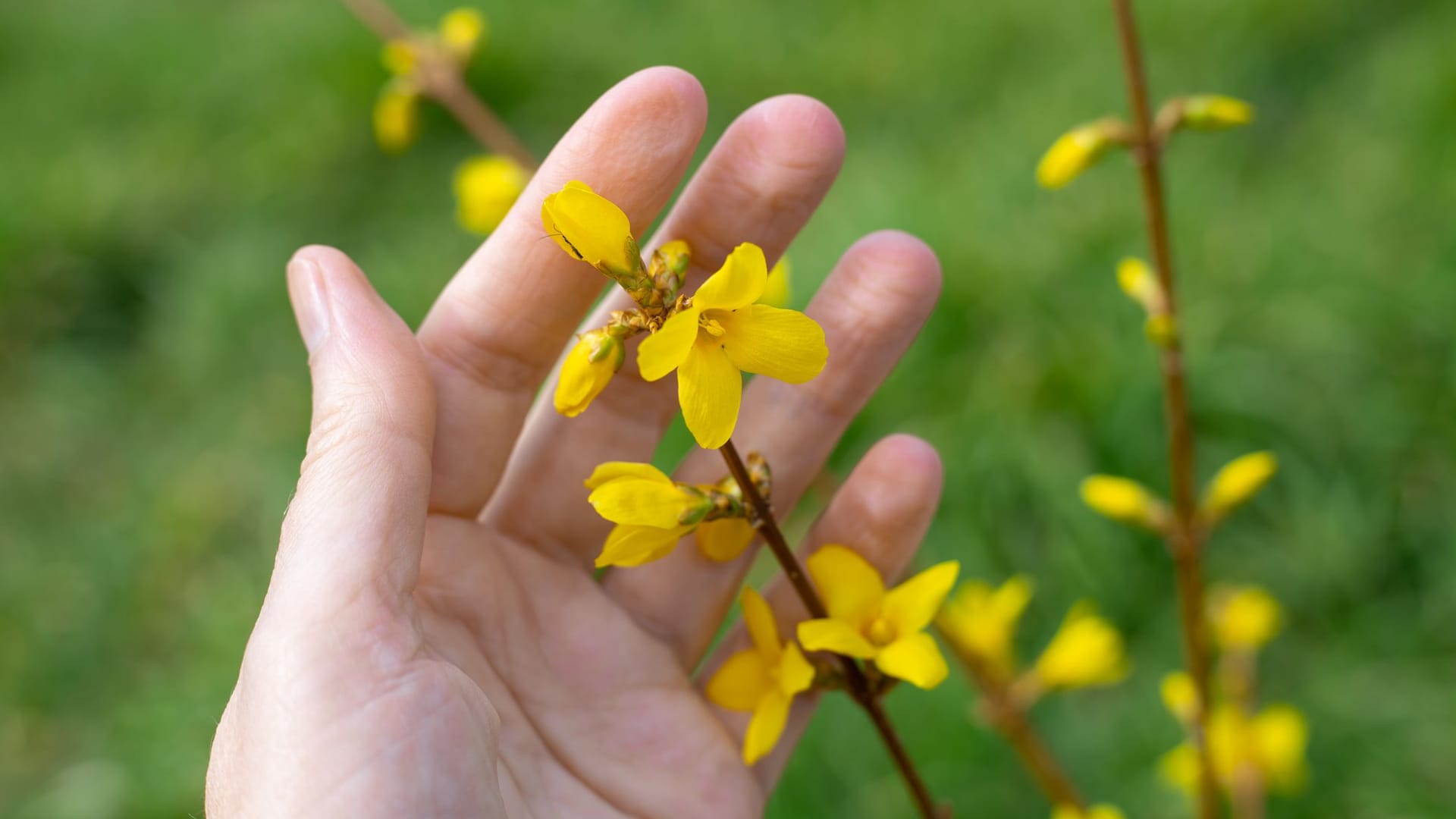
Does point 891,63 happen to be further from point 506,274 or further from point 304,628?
point 304,628

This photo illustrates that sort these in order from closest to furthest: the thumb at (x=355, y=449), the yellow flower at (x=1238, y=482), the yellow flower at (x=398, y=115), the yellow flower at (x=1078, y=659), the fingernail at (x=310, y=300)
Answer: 1. the thumb at (x=355, y=449)
2. the fingernail at (x=310, y=300)
3. the yellow flower at (x=1238, y=482)
4. the yellow flower at (x=1078, y=659)
5. the yellow flower at (x=398, y=115)

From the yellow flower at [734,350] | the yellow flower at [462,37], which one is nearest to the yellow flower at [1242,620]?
the yellow flower at [734,350]

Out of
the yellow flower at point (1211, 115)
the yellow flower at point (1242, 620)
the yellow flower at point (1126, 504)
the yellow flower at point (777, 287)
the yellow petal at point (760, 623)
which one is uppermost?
the yellow flower at point (1211, 115)

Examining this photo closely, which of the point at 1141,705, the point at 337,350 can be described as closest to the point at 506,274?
the point at 337,350

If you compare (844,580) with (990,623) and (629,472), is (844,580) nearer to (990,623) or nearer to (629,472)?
(629,472)

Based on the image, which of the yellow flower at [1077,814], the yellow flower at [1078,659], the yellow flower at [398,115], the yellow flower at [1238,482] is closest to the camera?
the yellow flower at [1238,482]

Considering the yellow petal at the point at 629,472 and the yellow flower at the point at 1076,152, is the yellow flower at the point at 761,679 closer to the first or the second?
the yellow petal at the point at 629,472

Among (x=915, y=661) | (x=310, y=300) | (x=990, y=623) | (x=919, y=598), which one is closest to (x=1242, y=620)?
(x=990, y=623)
